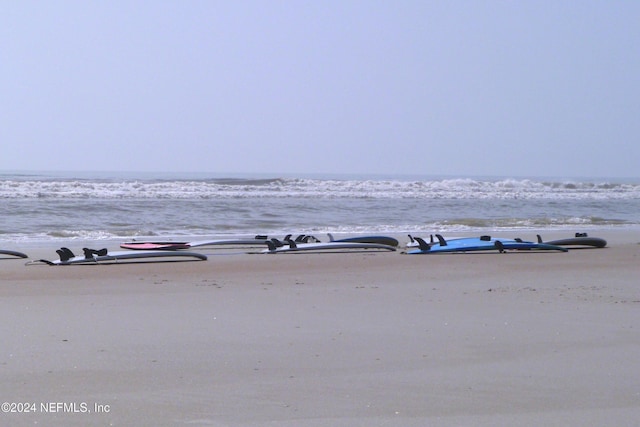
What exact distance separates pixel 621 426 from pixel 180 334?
2692mm

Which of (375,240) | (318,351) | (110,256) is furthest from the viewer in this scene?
(375,240)

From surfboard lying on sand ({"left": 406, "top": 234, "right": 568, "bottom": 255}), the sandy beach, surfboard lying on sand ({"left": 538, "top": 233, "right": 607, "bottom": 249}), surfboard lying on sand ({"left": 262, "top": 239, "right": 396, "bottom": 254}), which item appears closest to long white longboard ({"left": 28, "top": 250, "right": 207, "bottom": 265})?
the sandy beach

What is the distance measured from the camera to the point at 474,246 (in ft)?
36.8

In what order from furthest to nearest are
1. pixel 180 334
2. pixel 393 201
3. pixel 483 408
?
pixel 393 201 → pixel 180 334 → pixel 483 408

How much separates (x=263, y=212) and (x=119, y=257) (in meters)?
9.48

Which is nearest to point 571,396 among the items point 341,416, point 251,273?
point 341,416

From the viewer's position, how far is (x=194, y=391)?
12.9 ft

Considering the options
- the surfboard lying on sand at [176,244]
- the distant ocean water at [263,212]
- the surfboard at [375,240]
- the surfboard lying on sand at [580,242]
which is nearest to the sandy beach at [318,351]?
the surfboard lying on sand at [176,244]

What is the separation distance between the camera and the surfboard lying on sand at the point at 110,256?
925 cm

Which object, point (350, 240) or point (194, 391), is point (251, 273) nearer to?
point (350, 240)

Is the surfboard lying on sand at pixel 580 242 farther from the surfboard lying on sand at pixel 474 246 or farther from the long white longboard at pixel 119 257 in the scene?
the long white longboard at pixel 119 257

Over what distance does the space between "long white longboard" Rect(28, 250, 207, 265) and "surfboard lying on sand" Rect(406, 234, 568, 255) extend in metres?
2.95

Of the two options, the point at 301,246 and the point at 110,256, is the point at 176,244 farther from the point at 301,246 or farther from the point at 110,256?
the point at 301,246

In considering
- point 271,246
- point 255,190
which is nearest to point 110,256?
point 271,246
